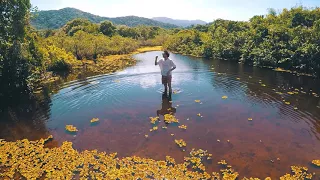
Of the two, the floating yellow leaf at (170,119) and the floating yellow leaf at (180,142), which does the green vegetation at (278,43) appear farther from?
the floating yellow leaf at (180,142)

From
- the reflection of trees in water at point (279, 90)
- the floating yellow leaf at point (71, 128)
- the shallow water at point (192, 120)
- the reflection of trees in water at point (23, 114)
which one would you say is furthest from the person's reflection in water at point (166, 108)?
the reflection of trees in water at point (23, 114)

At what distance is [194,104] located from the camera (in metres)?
13.4

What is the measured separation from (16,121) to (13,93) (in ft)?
16.5

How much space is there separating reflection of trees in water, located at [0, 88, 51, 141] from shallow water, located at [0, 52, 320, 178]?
4cm

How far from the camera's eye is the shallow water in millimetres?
8609

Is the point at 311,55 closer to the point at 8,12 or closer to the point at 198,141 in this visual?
the point at 198,141

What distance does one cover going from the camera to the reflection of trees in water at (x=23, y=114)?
33.5 feet

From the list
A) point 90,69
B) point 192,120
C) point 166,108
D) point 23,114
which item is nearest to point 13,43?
point 23,114

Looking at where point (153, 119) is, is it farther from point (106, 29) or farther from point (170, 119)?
point (106, 29)

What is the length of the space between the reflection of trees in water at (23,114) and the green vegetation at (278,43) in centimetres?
2202

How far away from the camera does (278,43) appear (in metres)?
26.2

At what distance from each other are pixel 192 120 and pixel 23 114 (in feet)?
27.8

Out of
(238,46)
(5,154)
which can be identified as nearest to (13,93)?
(5,154)

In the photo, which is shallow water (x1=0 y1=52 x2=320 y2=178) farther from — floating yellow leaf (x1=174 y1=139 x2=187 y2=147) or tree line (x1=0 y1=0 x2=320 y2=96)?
tree line (x1=0 y1=0 x2=320 y2=96)
